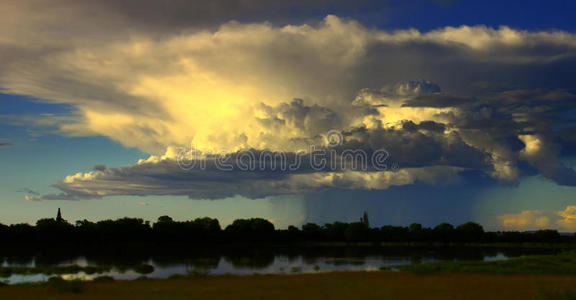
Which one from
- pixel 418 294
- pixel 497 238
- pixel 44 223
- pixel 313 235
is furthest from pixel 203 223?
pixel 418 294

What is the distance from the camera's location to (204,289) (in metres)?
41.8

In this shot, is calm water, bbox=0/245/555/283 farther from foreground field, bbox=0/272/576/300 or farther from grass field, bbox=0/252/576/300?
foreground field, bbox=0/272/576/300

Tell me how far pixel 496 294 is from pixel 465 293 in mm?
2201

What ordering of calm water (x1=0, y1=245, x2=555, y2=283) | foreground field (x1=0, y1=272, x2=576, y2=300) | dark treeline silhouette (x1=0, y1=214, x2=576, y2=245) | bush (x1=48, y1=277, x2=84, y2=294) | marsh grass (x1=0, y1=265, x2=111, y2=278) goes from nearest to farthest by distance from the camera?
foreground field (x1=0, y1=272, x2=576, y2=300)
bush (x1=48, y1=277, x2=84, y2=294)
marsh grass (x1=0, y1=265, x2=111, y2=278)
calm water (x1=0, y1=245, x2=555, y2=283)
dark treeline silhouette (x1=0, y1=214, x2=576, y2=245)

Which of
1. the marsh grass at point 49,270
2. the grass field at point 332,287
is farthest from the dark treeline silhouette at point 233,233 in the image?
the grass field at point 332,287

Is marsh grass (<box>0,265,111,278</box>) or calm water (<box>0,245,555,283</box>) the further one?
calm water (<box>0,245,555,283</box>)

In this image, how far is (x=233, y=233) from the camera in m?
166

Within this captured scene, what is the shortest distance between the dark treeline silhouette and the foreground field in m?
99.7

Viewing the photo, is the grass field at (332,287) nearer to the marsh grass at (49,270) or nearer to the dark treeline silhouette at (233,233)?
the marsh grass at (49,270)

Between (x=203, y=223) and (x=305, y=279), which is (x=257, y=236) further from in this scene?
(x=305, y=279)

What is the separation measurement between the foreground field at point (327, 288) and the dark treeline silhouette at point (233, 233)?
99.7 metres

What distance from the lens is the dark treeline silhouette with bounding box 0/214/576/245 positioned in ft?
447

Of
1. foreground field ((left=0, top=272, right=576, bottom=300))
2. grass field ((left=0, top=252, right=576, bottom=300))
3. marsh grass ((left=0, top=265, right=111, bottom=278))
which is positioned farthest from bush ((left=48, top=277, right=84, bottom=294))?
marsh grass ((left=0, top=265, right=111, bottom=278))

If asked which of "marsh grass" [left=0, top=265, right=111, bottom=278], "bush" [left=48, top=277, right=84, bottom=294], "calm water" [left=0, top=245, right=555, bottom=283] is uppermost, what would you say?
"bush" [left=48, top=277, right=84, bottom=294]
